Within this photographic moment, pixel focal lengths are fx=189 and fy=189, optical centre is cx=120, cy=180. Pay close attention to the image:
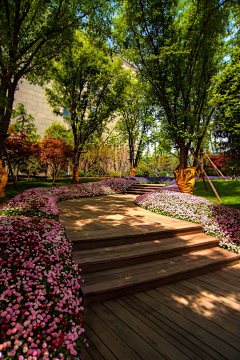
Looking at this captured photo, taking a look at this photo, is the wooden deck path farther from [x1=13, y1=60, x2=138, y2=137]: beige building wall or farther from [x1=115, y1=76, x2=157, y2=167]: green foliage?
[x1=13, y1=60, x2=138, y2=137]: beige building wall

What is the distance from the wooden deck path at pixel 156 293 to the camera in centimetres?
208

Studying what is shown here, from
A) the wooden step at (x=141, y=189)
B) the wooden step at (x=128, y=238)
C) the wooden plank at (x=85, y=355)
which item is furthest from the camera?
the wooden step at (x=141, y=189)

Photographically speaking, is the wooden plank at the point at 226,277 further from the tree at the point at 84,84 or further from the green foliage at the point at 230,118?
the tree at the point at 84,84

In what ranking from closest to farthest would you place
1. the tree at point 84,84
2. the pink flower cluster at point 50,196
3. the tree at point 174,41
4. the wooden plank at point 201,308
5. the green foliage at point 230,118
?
the wooden plank at point 201,308 < the pink flower cluster at point 50,196 < the green foliage at point 230,118 < the tree at point 174,41 < the tree at point 84,84

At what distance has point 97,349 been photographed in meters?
2.00

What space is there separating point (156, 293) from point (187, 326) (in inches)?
28.6

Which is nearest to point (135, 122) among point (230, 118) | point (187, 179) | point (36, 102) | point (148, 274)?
point (187, 179)

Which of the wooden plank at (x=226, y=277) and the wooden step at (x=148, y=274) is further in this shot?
the wooden plank at (x=226, y=277)

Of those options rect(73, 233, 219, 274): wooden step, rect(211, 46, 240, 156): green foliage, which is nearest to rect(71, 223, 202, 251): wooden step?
rect(73, 233, 219, 274): wooden step

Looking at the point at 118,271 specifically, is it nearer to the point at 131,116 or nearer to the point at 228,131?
the point at 228,131

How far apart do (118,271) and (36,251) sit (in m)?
1.40

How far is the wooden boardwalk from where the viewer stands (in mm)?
1998

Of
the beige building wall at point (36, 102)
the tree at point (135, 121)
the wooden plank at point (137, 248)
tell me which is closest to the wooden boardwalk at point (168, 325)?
the wooden plank at point (137, 248)

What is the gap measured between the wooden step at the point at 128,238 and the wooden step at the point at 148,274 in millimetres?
666
